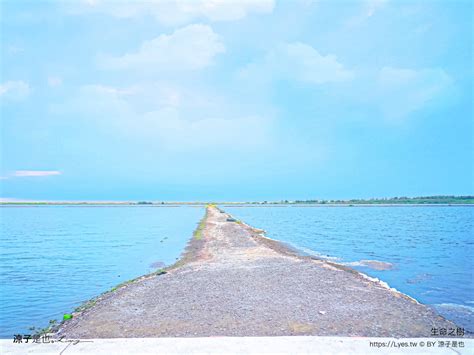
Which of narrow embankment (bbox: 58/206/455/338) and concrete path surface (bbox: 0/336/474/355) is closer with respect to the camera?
concrete path surface (bbox: 0/336/474/355)

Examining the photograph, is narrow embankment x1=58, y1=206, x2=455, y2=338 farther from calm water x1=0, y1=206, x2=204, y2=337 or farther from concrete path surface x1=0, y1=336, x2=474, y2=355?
calm water x1=0, y1=206, x2=204, y2=337

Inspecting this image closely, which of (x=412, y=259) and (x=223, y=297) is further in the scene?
(x=412, y=259)

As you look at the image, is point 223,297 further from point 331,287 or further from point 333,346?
point 333,346

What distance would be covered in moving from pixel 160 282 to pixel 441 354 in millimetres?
11716

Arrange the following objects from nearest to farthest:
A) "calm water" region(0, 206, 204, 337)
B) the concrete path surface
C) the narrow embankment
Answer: the concrete path surface
the narrow embankment
"calm water" region(0, 206, 204, 337)

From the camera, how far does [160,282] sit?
52.2 ft

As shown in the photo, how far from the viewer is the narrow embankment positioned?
9227mm

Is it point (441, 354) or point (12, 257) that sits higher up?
point (441, 354)

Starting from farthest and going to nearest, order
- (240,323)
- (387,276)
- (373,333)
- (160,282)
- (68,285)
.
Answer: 1. (387,276)
2. (68,285)
3. (160,282)
4. (240,323)
5. (373,333)

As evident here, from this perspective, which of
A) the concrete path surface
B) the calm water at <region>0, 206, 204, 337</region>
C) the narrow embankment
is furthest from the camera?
the calm water at <region>0, 206, 204, 337</region>

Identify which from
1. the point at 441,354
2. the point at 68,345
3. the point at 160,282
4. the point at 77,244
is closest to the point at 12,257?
the point at 77,244

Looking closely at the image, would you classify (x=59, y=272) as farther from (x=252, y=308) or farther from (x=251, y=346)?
(x=251, y=346)

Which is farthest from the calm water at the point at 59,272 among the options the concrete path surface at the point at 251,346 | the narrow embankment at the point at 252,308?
the concrete path surface at the point at 251,346

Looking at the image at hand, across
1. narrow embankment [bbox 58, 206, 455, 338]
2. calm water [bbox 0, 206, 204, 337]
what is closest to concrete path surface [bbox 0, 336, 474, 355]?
narrow embankment [bbox 58, 206, 455, 338]
